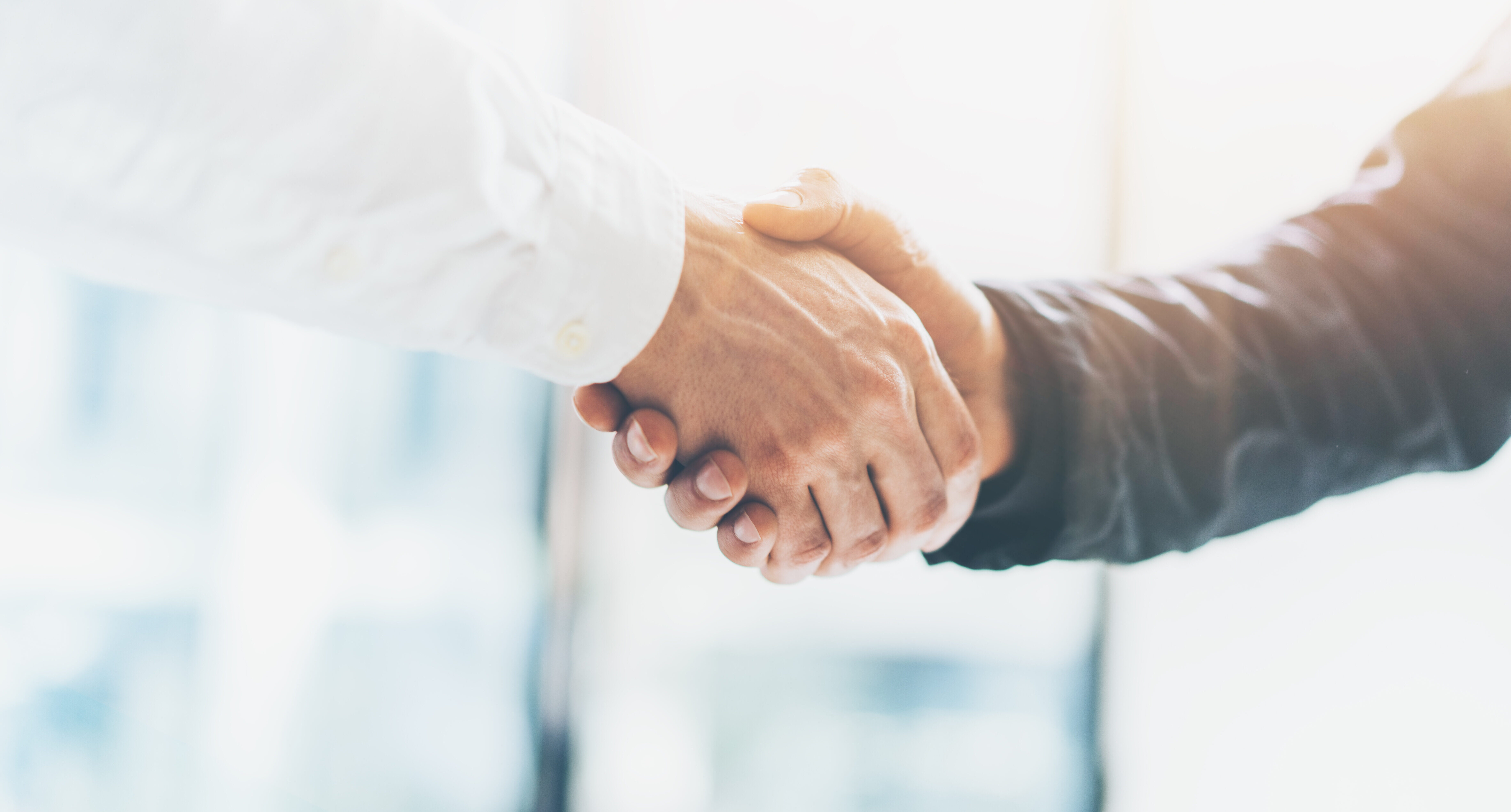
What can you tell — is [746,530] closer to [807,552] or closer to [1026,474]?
[807,552]

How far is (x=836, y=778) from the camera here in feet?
5.30

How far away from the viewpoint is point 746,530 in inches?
24.8

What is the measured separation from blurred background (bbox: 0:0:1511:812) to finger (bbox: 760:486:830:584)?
783mm

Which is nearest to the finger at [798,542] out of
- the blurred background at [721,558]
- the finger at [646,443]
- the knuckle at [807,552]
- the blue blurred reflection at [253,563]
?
the knuckle at [807,552]

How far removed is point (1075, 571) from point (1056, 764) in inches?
17.0

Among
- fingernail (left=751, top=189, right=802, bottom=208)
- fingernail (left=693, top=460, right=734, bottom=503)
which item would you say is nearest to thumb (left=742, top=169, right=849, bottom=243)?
fingernail (left=751, top=189, right=802, bottom=208)

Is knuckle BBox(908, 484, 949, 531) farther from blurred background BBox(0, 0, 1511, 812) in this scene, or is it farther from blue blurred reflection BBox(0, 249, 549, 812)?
blue blurred reflection BBox(0, 249, 549, 812)

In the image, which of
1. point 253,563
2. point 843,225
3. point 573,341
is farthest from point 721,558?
point 573,341

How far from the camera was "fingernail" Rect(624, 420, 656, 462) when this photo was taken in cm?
58

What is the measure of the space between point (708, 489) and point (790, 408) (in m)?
0.09

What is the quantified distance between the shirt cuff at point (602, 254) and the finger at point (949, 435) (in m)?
0.27

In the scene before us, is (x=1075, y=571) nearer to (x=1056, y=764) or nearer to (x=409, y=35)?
(x=1056, y=764)

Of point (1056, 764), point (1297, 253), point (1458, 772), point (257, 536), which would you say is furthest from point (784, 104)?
point (1056, 764)

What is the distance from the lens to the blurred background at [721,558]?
3.82ft
